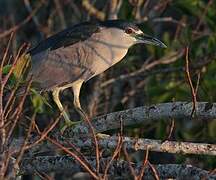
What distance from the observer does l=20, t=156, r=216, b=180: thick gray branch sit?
3.32m

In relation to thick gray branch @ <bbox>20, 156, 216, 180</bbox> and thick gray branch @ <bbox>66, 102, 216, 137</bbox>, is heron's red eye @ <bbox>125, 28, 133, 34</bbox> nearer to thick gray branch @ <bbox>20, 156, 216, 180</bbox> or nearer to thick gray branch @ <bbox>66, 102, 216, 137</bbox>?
thick gray branch @ <bbox>66, 102, 216, 137</bbox>

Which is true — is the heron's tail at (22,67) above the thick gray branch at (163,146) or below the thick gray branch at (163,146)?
above

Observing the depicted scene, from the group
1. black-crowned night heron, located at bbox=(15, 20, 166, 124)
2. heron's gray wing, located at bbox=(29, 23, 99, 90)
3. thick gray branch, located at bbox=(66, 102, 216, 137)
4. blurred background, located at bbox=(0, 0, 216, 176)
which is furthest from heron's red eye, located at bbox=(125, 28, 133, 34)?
thick gray branch, located at bbox=(66, 102, 216, 137)

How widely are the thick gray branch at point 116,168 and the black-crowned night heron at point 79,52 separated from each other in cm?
126

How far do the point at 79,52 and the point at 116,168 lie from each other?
177 centimetres

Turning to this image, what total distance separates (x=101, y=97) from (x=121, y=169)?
2948 millimetres

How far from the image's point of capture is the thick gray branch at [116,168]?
3318mm

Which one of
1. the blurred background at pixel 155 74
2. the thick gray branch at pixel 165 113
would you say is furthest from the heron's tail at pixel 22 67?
the blurred background at pixel 155 74

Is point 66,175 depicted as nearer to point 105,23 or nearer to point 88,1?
point 88,1

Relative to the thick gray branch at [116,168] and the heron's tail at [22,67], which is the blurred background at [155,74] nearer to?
the thick gray branch at [116,168]

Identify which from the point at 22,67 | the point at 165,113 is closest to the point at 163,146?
the point at 165,113

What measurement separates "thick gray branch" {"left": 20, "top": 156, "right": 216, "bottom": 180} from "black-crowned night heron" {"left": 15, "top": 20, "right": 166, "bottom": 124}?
1.26 metres

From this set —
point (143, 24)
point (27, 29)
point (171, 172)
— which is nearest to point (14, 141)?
point (171, 172)

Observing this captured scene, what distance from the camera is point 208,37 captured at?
19.6 feet
